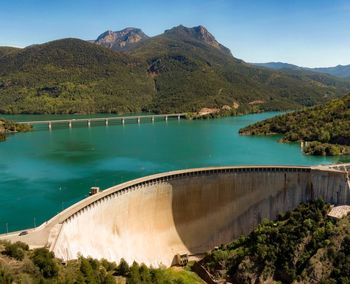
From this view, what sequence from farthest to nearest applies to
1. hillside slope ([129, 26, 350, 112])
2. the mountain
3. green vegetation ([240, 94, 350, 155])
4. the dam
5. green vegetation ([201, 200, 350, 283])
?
1. hillside slope ([129, 26, 350, 112])
2. the mountain
3. green vegetation ([240, 94, 350, 155])
4. the dam
5. green vegetation ([201, 200, 350, 283])

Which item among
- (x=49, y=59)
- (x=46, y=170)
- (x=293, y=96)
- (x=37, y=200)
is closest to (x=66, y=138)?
(x=46, y=170)

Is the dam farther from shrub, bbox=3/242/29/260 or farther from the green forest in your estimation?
shrub, bbox=3/242/29/260

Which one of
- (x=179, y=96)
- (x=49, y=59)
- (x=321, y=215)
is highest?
(x=49, y=59)

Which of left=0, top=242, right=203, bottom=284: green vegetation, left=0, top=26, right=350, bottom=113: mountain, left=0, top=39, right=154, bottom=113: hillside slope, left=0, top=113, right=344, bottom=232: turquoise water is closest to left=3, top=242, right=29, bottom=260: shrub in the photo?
left=0, top=242, right=203, bottom=284: green vegetation

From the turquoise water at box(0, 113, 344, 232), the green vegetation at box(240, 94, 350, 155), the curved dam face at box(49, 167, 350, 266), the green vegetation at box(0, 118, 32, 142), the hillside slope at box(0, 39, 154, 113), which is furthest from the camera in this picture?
the hillside slope at box(0, 39, 154, 113)

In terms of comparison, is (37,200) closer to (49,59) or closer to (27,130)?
(27,130)

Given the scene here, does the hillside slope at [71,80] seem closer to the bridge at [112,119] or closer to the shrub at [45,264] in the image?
the bridge at [112,119]

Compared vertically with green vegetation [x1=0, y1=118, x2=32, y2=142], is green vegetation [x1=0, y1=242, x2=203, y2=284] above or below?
below
